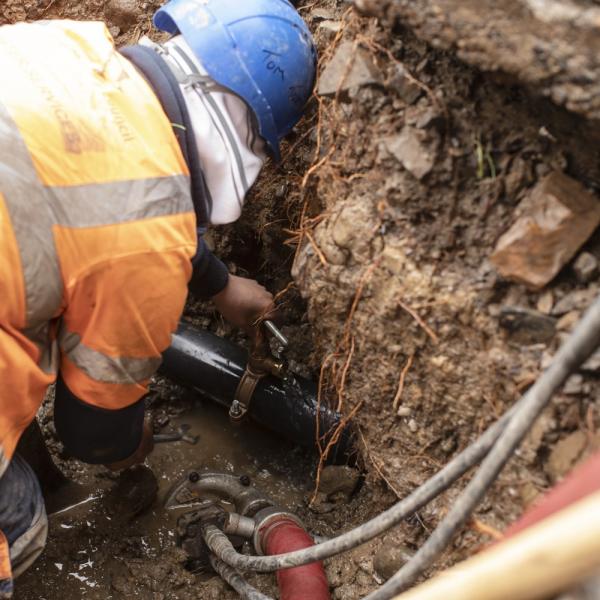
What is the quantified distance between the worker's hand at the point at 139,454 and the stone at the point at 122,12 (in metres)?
1.60

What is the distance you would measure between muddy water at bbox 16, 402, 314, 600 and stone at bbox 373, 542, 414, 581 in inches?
22.7

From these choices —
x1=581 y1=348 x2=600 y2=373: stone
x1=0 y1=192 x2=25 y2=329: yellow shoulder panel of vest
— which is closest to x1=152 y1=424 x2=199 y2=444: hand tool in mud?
x1=0 y1=192 x2=25 y2=329: yellow shoulder panel of vest

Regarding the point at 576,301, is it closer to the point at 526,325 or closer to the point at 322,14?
the point at 526,325

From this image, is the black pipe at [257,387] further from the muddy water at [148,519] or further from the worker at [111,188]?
the worker at [111,188]

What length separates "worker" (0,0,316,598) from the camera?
1438mm

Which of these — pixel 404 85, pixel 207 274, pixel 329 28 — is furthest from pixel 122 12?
pixel 404 85

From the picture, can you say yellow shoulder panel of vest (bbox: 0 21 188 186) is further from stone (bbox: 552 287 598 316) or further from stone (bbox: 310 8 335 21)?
stone (bbox: 552 287 598 316)

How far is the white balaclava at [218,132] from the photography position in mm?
1729

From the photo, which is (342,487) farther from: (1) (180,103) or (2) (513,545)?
(2) (513,545)

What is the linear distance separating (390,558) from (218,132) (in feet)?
4.11

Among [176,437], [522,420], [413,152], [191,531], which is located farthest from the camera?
[176,437]

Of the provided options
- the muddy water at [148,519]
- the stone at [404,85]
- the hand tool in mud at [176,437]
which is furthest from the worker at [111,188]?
the hand tool in mud at [176,437]

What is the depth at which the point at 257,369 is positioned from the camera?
2.27 meters

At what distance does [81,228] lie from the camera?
4.79 feet
